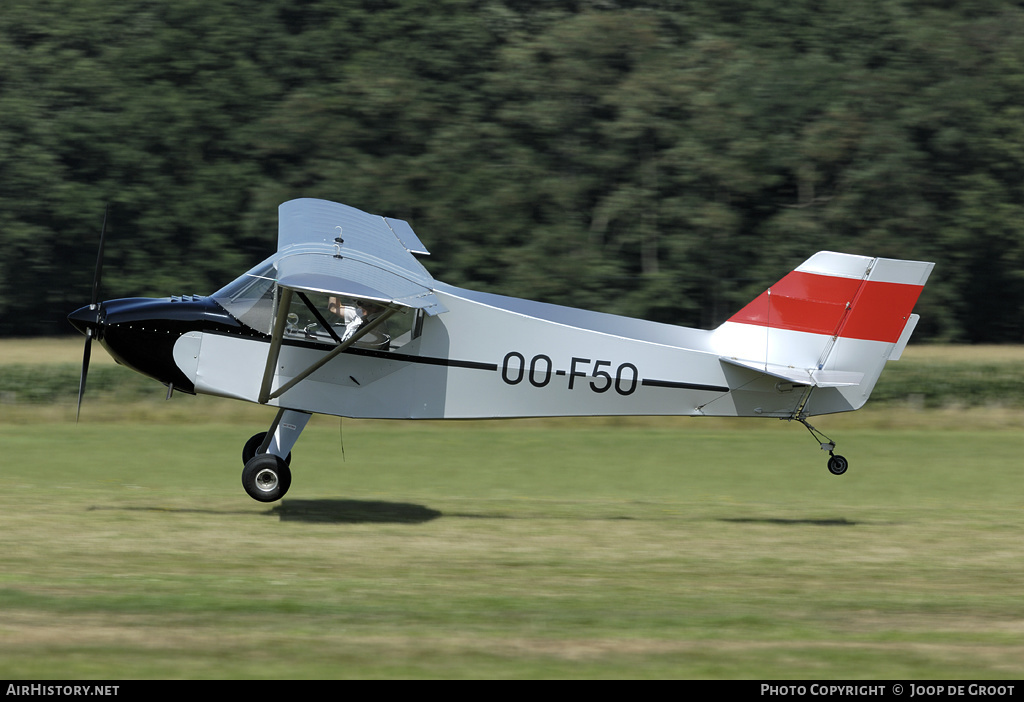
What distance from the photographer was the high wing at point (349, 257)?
9.02m

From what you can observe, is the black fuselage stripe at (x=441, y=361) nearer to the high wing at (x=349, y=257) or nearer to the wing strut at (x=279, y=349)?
the wing strut at (x=279, y=349)

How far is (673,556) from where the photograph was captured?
9234 millimetres

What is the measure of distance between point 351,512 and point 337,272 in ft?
9.14

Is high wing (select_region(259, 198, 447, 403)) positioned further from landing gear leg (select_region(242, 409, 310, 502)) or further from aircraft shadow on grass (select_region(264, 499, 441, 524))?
aircraft shadow on grass (select_region(264, 499, 441, 524))

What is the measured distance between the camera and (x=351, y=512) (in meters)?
10.7

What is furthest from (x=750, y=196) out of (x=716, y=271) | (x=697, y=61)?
(x=697, y=61)

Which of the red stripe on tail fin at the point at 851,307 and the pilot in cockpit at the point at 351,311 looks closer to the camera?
the pilot in cockpit at the point at 351,311

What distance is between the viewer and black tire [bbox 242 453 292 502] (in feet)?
32.6

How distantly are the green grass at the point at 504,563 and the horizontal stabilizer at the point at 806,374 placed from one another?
5.11 ft

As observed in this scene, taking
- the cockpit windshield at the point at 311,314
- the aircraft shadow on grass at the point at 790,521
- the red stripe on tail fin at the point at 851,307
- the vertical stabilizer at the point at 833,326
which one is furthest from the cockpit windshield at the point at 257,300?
the aircraft shadow on grass at the point at 790,521

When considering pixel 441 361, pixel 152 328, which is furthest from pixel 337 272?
pixel 152 328

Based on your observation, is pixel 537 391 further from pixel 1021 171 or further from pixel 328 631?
pixel 1021 171
